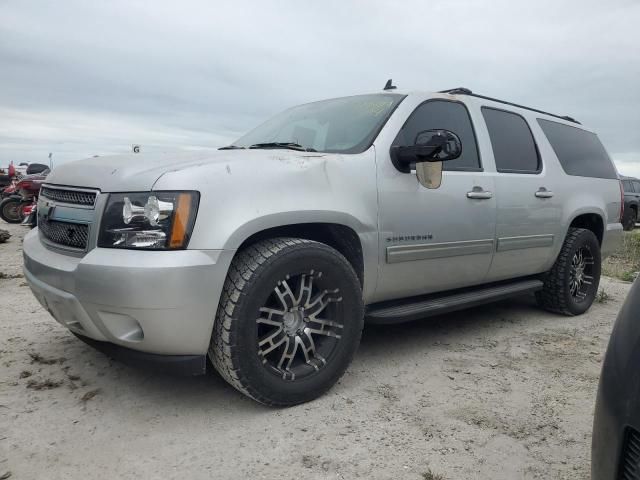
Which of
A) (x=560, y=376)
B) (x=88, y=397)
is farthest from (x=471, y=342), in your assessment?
(x=88, y=397)

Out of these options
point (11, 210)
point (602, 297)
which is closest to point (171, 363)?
point (602, 297)

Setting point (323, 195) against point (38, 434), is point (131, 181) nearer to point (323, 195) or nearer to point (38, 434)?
point (323, 195)

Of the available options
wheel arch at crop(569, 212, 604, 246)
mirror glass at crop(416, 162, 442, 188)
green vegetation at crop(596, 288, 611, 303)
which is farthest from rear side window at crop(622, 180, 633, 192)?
mirror glass at crop(416, 162, 442, 188)

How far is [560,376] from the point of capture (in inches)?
127

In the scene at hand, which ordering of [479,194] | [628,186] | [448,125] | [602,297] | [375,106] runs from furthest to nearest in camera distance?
[628,186], [602,297], [448,125], [479,194], [375,106]

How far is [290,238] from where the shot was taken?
269 centimetres

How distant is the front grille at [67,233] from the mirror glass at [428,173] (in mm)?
1861

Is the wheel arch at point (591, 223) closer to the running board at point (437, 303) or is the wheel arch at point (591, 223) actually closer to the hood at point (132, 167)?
the running board at point (437, 303)

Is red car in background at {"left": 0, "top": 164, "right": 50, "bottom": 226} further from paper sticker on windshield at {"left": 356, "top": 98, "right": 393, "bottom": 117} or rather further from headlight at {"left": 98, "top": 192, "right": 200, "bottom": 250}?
headlight at {"left": 98, "top": 192, "right": 200, "bottom": 250}

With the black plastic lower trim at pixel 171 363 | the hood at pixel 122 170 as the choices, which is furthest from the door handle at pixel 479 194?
the black plastic lower trim at pixel 171 363

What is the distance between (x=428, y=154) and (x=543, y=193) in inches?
66.0

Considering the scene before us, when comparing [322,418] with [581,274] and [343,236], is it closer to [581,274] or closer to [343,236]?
[343,236]

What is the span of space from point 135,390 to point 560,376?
2495mm

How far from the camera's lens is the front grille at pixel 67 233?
→ 98.8 inches
